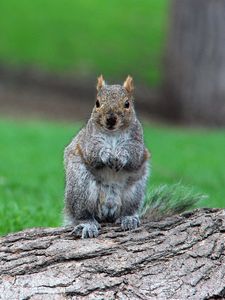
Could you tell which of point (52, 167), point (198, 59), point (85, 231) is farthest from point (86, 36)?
point (85, 231)

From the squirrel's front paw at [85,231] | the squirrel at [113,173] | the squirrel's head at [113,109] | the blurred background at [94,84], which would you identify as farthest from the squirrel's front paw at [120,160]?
the blurred background at [94,84]

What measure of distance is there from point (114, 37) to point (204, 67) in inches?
250

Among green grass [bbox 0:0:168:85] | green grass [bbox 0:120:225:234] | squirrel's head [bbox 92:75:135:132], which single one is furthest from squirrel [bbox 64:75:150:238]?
green grass [bbox 0:0:168:85]

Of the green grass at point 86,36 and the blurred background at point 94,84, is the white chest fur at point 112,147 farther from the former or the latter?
the green grass at point 86,36

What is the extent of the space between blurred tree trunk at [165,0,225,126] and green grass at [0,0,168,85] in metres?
3.07

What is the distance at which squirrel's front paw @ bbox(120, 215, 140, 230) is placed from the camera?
4785 millimetres

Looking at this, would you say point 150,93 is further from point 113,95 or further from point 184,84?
point 113,95

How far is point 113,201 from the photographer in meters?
5.06

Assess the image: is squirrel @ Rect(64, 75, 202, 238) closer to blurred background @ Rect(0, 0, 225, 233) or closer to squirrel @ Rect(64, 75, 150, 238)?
squirrel @ Rect(64, 75, 150, 238)

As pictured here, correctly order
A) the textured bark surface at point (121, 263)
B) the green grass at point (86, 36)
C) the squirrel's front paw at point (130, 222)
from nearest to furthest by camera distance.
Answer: the textured bark surface at point (121, 263), the squirrel's front paw at point (130, 222), the green grass at point (86, 36)

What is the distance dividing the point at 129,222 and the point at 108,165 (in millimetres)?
366

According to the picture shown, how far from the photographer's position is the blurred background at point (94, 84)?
9008mm

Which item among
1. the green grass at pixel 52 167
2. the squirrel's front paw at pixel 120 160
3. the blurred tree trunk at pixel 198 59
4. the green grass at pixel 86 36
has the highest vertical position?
the green grass at pixel 86 36

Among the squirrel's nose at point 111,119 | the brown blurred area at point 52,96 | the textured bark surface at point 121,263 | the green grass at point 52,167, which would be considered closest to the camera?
the textured bark surface at point 121,263
